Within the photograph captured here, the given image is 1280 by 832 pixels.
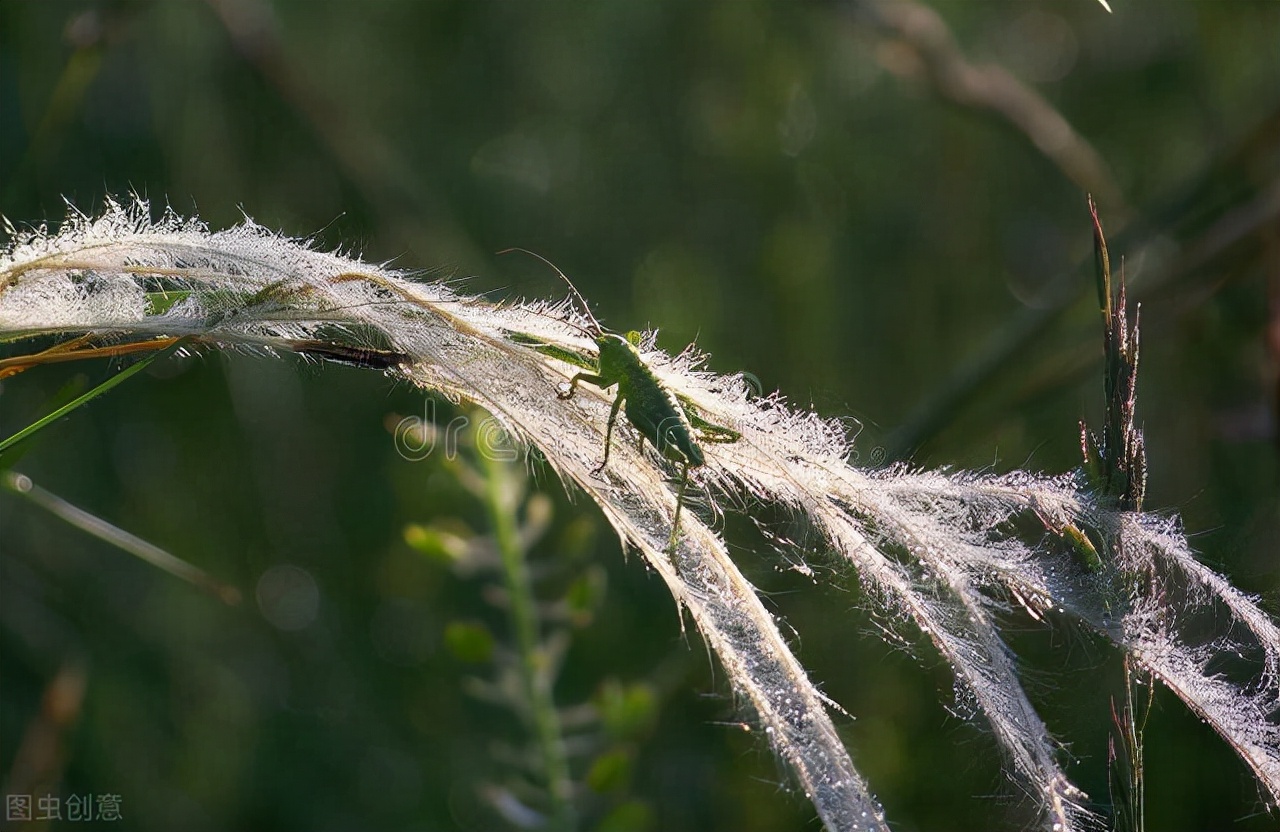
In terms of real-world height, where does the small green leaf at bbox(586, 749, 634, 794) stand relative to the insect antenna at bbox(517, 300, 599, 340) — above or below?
below

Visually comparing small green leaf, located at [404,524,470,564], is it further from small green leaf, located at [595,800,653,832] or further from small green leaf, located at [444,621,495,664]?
small green leaf, located at [595,800,653,832]

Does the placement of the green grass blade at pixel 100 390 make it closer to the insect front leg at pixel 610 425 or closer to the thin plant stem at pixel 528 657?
the insect front leg at pixel 610 425

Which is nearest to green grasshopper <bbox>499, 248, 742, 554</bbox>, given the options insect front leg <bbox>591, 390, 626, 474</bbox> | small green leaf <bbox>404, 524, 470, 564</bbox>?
insect front leg <bbox>591, 390, 626, 474</bbox>

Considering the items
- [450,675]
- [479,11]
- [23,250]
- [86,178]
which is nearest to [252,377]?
[86,178]

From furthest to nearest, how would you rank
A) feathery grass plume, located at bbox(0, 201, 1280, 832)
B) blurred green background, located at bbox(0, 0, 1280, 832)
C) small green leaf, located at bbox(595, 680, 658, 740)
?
blurred green background, located at bbox(0, 0, 1280, 832) < small green leaf, located at bbox(595, 680, 658, 740) < feathery grass plume, located at bbox(0, 201, 1280, 832)

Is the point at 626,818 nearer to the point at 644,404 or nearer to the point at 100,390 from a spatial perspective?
the point at 644,404

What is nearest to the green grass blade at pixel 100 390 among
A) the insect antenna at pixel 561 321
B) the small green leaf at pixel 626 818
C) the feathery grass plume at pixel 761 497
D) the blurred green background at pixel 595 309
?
the feathery grass plume at pixel 761 497

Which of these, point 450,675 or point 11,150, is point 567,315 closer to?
point 450,675

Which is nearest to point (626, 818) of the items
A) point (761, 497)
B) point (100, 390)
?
point (761, 497)
